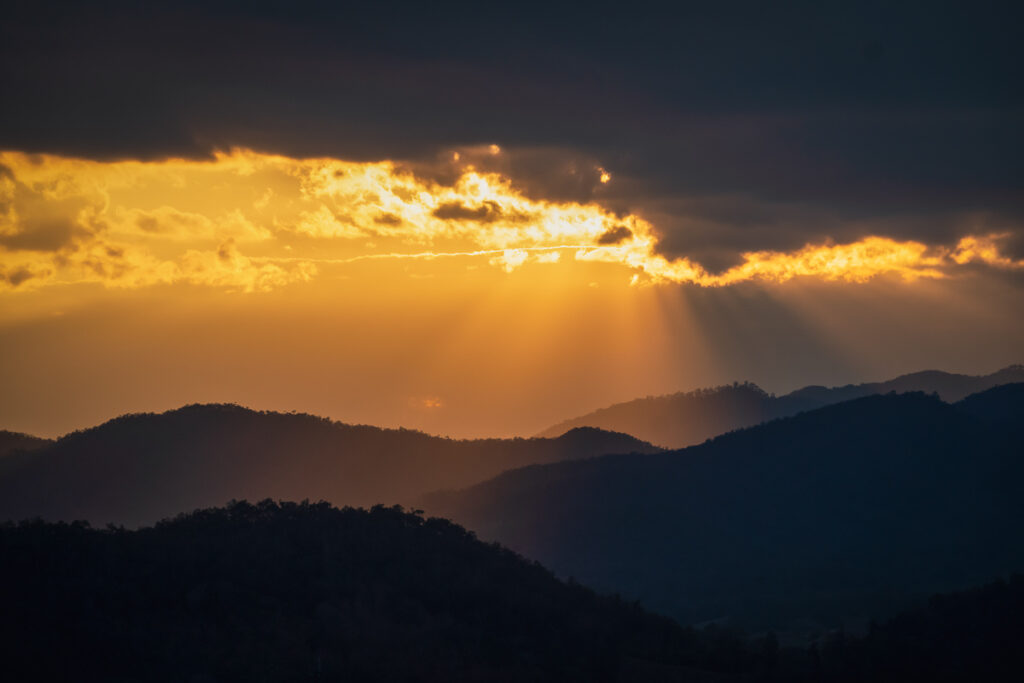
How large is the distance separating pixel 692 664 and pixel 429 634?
90.3 feet

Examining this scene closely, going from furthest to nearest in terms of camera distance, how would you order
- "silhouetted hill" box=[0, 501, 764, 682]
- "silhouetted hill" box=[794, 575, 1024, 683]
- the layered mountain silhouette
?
"silhouetted hill" box=[794, 575, 1024, 683]
the layered mountain silhouette
"silhouetted hill" box=[0, 501, 764, 682]

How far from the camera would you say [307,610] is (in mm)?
113625

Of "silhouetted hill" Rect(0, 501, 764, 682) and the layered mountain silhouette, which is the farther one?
the layered mountain silhouette

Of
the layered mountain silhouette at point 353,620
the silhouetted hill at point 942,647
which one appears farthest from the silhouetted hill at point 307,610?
the silhouetted hill at point 942,647

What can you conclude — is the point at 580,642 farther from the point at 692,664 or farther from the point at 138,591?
the point at 138,591

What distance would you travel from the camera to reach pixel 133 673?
92188 millimetres

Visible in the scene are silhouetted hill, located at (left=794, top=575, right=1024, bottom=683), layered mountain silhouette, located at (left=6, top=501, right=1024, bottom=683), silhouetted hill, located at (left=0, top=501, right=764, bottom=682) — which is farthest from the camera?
silhouetted hill, located at (left=794, top=575, right=1024, bottom=683)

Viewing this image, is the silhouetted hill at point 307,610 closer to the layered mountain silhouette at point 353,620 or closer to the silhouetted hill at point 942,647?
the layered mountain silhouette at point 353,620

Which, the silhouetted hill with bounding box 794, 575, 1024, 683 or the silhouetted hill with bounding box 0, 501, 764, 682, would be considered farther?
the silhouetted hill with bounding box 794, 575, 1024, 683

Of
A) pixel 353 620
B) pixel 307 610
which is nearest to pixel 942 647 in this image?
pixel 353 620

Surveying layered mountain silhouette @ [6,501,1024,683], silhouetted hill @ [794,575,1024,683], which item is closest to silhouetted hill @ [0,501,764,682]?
layered mountain silhouette @ [6,501,1024,683]

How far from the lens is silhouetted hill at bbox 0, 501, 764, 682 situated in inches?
3809

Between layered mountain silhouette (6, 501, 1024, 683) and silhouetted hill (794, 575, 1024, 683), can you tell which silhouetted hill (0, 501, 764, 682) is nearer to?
layered mountain silhouette (6, 501, 1024, 683)

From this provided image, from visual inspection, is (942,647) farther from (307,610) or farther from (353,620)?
(307,610)
